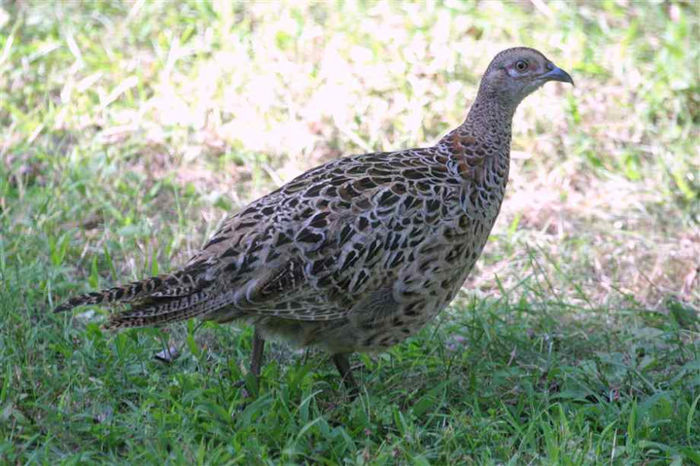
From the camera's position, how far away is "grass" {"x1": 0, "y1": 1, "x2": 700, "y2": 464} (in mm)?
4090

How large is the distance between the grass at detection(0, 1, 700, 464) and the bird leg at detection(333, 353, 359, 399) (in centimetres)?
7

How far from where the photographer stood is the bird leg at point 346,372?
14.7 feet

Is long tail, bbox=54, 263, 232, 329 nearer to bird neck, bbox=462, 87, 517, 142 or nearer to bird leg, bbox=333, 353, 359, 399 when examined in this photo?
bird leg, bbox=333, 353, 359, 399

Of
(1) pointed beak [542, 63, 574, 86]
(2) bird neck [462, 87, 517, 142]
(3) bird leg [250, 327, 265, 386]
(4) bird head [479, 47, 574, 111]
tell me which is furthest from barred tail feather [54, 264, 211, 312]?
(1) pointed beak [542, 63, 574, 86]

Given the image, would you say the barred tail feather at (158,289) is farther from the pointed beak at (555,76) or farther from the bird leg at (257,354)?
the pointed beak at (555,76)

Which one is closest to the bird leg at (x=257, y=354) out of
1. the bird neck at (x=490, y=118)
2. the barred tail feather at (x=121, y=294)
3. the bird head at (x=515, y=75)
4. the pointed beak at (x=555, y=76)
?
the barred tail feather at (x=121, y=294)

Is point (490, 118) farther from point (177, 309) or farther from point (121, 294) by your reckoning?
point (121, 294)

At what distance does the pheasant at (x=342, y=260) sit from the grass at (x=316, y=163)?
0.31m

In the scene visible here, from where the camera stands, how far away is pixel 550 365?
473 cm

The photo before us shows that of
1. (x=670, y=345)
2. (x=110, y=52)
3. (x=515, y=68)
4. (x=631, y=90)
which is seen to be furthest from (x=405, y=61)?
(x=670, y=345)

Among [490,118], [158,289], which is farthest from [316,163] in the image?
[158,289]

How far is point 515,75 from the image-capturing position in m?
4.77

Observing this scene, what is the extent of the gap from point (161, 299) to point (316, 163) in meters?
2.57

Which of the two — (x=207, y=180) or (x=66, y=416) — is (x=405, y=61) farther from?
(x=66, y=416)
